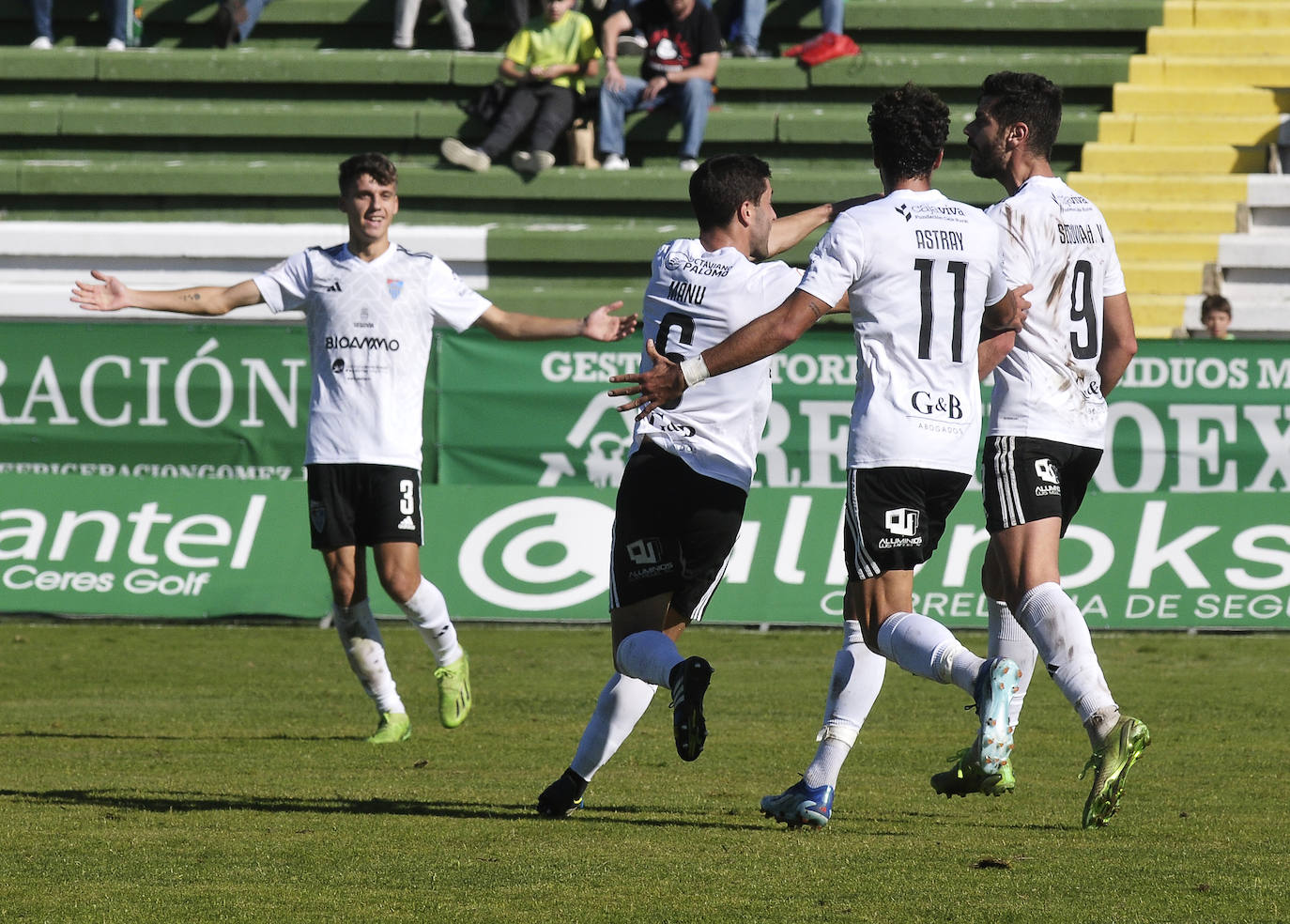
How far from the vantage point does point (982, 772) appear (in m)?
5.54

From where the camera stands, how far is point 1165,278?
17203 mm

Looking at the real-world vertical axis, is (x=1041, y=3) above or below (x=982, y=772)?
above

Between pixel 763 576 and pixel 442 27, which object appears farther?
pixel 442 27

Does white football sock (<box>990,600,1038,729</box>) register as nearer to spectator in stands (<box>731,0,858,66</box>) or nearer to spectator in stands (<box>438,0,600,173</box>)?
spectator in stands (<box>438,0,600,173</box>)

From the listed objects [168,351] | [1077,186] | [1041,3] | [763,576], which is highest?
[1041,3]

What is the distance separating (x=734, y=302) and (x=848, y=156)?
42.2 feet

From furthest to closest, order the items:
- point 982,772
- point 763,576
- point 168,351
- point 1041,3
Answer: point 1041,3, point 168,351, point 763,576, point 982,772

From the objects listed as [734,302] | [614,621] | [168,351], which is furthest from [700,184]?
[168,351]

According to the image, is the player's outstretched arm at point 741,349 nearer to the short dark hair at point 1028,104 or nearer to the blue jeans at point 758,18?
the short dark hair at point 1028,104

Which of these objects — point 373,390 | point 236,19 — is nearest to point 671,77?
point 236,19

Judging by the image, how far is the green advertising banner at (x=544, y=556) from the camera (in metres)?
12.2

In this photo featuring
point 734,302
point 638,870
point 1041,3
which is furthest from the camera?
point 1041,3

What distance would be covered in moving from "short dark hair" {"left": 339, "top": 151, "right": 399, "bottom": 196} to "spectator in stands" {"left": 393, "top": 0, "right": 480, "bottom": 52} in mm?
11432

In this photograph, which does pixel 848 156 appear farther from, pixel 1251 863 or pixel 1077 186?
pixel 1251 863
